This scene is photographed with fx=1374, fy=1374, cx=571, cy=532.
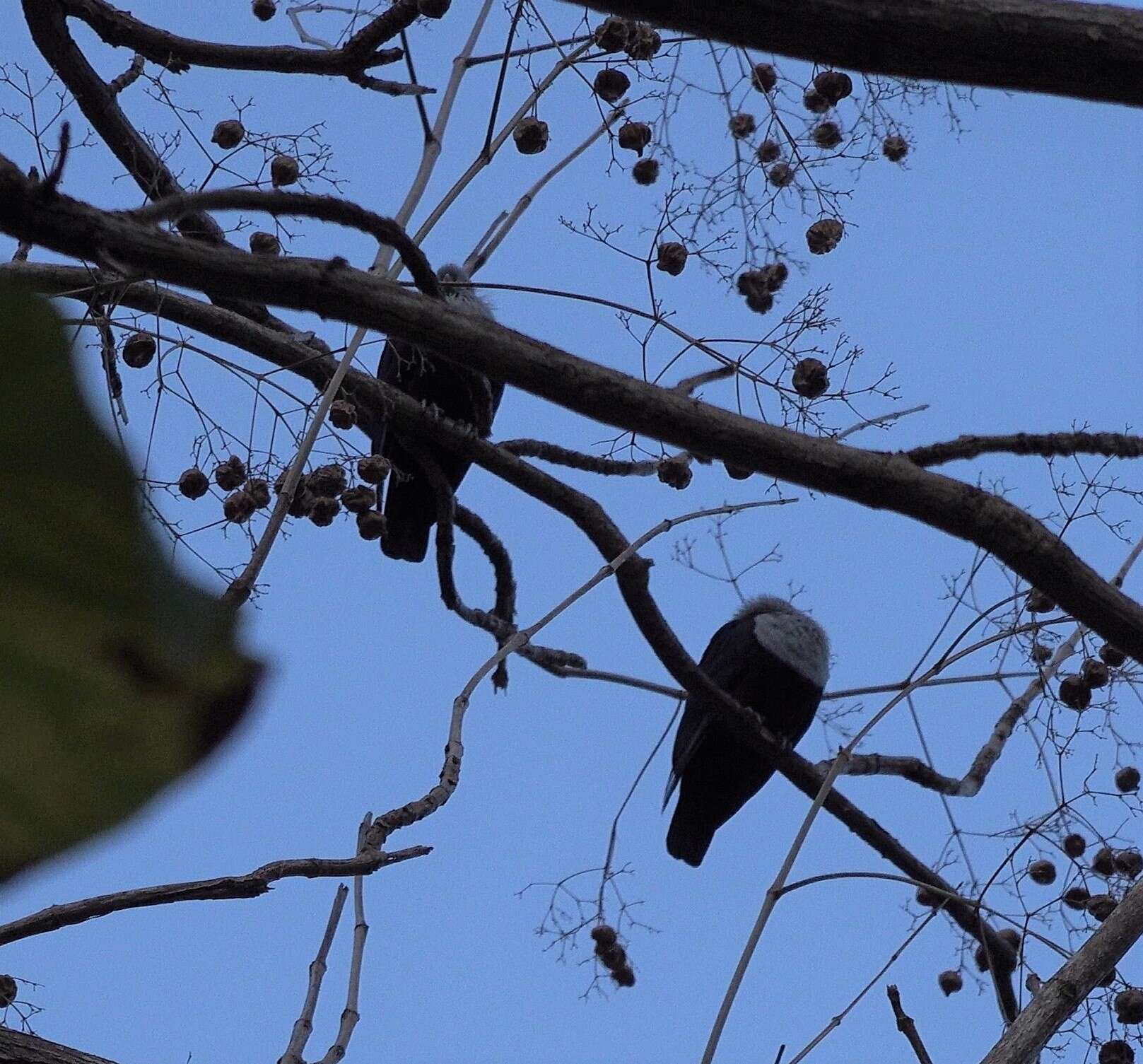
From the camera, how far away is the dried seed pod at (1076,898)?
3010 mm

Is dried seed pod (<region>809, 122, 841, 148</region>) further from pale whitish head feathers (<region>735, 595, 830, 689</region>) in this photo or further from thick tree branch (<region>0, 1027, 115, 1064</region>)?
pale whitish head feathers (<region>735, 595, 830, 689</region>)

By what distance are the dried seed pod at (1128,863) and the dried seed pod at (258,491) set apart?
6.60 ft

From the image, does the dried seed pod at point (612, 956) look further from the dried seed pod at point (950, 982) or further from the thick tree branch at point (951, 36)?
the thick tree branch at point (951, 36)

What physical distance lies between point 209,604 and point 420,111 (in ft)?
6.61

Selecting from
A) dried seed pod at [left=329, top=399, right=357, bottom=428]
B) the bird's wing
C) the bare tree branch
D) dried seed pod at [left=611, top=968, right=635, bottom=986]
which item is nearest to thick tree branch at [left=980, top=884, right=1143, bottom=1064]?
the bare tree branch

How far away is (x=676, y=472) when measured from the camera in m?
3.04

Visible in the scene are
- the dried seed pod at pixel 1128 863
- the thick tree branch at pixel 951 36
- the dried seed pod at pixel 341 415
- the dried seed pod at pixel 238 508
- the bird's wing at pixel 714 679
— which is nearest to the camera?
the thick tree branch at pixel 951 36

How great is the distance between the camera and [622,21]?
8.98 ft

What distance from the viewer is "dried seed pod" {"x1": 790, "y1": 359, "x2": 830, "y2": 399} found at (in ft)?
8.00

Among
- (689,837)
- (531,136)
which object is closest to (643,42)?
(531,136)

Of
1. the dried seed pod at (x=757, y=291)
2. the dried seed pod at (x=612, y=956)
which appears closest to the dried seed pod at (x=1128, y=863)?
the dried seed pod at (x=612, y=956)

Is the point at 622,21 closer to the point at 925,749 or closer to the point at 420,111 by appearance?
the point at 420,111

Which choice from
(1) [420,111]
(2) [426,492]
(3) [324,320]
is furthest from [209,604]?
(2) [426,492]

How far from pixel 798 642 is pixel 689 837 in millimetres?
955
